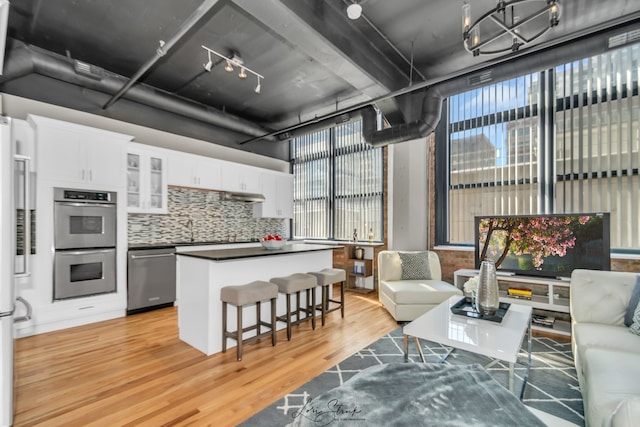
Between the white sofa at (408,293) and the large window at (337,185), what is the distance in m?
1.64

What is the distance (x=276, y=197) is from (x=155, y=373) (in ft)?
14.7

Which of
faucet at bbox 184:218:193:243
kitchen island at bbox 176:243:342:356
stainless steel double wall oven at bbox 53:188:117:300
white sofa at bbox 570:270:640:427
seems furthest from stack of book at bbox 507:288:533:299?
stainless steel double wall oven at bbox 53:188:117:300

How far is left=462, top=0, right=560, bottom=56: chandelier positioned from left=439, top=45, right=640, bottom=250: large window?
1.04 metres

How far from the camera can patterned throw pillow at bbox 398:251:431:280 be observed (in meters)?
4.39

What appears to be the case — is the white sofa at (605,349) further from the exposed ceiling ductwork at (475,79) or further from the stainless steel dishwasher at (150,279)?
the stainless steel dishwasher at (150,279)

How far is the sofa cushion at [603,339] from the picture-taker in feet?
6.83

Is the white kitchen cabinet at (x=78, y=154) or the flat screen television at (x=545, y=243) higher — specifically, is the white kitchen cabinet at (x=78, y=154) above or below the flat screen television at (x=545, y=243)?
above

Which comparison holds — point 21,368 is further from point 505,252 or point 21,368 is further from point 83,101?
point 505,252

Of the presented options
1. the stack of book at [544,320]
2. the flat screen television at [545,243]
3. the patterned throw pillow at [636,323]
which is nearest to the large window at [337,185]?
the flat screen television at [545,243]

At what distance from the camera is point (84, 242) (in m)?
3.84

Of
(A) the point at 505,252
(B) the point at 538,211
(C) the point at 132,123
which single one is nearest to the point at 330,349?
(A) the point at 505,252

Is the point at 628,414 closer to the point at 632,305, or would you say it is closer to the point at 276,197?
the point at 632,305

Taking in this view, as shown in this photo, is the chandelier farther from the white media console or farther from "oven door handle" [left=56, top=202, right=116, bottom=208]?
"oven door handle" [left=56, top=202, right=116, bottom=208]

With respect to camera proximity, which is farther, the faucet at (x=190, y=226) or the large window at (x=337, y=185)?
the large window at (x=337, y=185)
